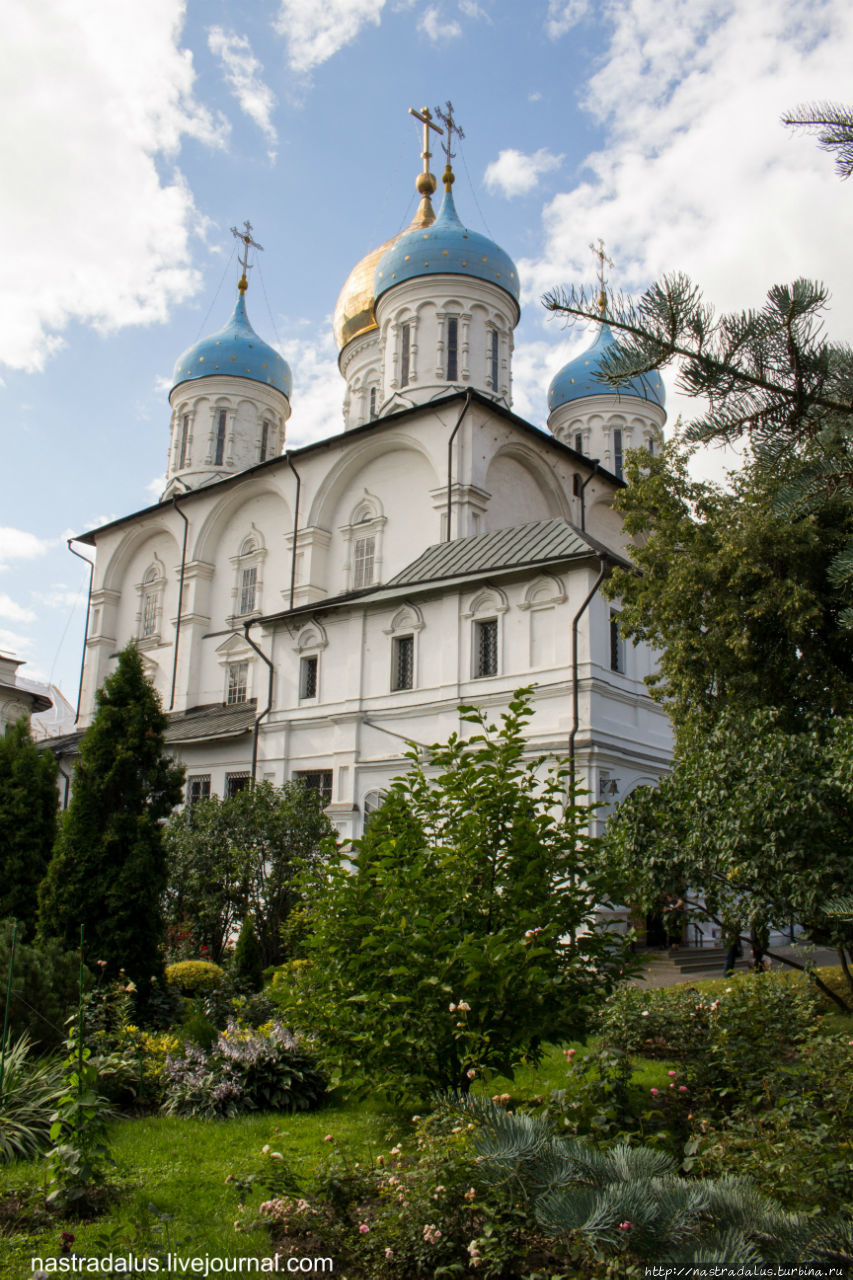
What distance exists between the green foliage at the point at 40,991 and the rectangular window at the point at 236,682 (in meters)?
16.1

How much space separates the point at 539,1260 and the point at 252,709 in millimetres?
17275

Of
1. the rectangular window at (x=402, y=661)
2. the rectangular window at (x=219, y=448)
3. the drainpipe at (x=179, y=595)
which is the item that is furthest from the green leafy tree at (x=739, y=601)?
the rectangular window at (x=219, y=448)

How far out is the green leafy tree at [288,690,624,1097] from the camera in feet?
18.4

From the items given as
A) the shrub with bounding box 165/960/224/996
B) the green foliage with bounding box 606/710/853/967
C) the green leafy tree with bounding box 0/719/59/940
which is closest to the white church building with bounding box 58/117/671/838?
the green foliage with bounding box 606/710/853/967

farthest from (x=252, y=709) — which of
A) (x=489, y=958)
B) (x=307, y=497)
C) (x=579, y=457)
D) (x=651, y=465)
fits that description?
(x=489, y=958)

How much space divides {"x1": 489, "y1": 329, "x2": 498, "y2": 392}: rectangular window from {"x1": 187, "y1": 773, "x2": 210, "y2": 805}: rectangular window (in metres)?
12.1

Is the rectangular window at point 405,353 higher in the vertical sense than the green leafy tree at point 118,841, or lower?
higher

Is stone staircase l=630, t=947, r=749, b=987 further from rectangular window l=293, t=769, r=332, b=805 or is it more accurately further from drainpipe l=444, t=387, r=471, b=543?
drainpipe l=444, t=387, r=471, b=543

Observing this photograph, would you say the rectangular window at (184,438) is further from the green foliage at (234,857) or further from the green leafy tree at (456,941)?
the green leafy tree at (456,941)

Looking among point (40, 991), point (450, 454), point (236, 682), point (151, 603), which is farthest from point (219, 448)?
point (40, 991)

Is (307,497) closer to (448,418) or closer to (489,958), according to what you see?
(448,418)

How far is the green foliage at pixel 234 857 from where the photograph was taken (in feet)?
46.3

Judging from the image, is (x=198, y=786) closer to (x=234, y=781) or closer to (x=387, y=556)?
(x=234, y=781)

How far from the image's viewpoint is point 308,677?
18.8 metres
